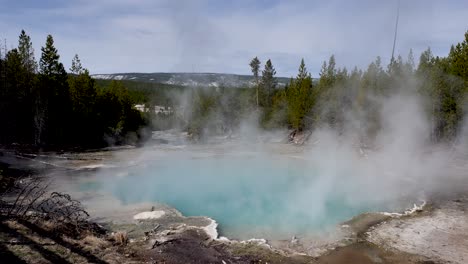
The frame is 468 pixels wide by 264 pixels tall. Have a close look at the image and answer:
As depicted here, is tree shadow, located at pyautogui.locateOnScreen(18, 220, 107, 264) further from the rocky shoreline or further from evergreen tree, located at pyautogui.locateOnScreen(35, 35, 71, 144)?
evergreen tree, located at pyautogui.locateOnScreen(35, 35, 71, 144)

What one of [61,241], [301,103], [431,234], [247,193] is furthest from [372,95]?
[61,241]

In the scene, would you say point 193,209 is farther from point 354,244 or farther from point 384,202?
point 384,202

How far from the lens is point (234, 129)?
108ft

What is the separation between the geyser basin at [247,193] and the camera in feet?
A: 28.5

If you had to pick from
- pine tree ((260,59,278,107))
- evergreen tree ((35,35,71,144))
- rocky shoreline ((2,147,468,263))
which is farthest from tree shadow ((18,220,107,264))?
pine tree ((260,59,278,107))

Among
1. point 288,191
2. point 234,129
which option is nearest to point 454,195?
point 288,191

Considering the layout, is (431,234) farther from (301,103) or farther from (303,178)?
(301,103)

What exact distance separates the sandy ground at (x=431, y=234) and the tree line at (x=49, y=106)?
20300 millimetres

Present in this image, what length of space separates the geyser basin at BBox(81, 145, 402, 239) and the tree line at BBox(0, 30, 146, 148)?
9255 mm

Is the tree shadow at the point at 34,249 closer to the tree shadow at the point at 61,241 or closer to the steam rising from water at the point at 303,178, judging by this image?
the tree shadow at the point at 61,241

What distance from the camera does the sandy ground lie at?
6707 millimetres

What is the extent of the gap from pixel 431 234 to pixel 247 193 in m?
5.73

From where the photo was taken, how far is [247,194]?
11.9 m

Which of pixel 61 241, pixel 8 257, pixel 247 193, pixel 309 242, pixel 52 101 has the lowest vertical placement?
pixel 247 193
